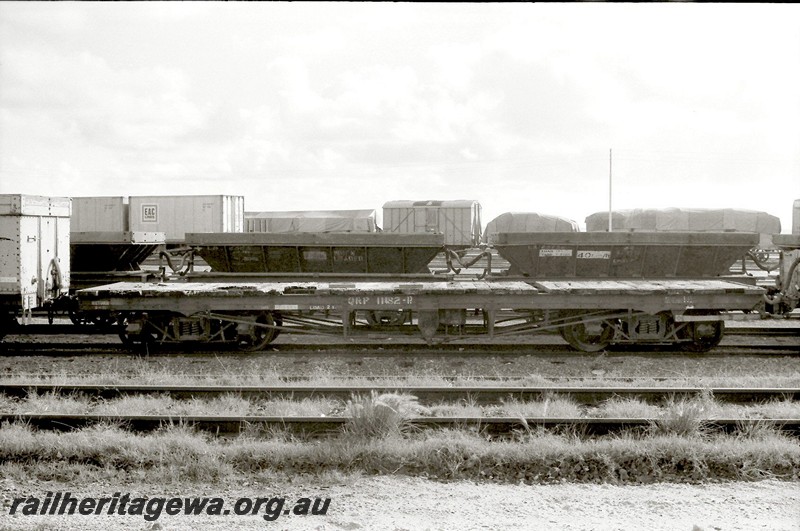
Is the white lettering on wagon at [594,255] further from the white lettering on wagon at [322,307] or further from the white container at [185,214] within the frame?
the white container at [185,214]

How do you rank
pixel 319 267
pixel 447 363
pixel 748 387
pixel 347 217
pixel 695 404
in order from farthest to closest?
pixel 347 217 < pixel 319 267 < pixel 447 363 < pixel 748 387 < pixel 695 404

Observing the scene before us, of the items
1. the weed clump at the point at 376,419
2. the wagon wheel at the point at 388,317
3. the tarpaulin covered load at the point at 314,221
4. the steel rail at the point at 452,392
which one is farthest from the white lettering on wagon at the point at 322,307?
the tarpaulin covered load at the point at 314,221

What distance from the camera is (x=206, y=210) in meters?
27.4

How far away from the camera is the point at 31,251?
12.3 meters

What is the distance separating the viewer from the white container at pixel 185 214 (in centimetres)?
2733

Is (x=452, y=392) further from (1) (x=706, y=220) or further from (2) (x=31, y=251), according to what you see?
(1) (x=706, y=220)

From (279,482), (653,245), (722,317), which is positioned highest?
(653,245)

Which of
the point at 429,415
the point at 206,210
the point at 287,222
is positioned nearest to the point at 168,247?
the point at 206,210

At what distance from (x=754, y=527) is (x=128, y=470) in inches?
207

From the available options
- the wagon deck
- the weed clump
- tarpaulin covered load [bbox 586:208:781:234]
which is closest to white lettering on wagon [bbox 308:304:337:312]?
the wagon deck

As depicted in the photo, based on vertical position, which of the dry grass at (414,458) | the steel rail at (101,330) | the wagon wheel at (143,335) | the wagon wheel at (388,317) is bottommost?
the dry grass at (414,458)

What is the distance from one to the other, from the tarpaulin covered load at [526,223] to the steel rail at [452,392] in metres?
26.5

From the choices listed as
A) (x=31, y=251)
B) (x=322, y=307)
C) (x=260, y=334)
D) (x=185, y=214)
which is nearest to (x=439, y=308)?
(x=322, y=307)

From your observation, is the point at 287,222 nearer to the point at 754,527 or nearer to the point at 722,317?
the point at 722,317
